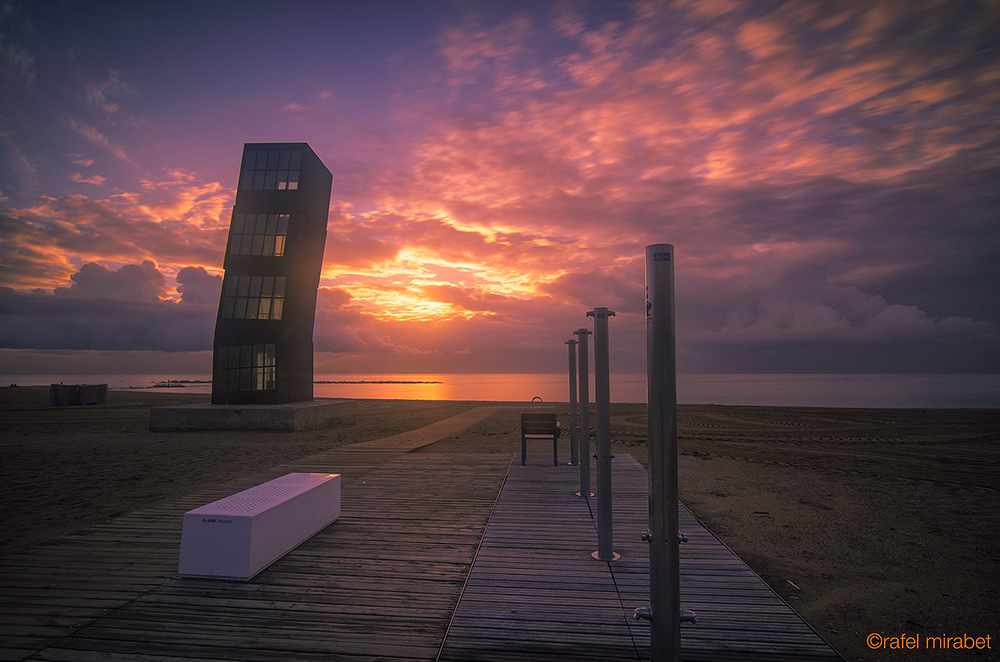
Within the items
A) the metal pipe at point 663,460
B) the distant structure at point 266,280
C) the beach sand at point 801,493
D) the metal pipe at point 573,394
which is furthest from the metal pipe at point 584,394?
the distant structure at point 266,280

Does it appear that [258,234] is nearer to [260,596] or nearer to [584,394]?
[584,394]

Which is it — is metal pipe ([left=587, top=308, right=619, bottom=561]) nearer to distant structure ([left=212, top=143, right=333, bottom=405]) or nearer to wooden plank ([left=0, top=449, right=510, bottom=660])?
wooden plank ([left=0, top=449, right=510, bottom=660])

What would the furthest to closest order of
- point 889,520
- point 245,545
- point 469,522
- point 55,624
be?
point 889,520
point 469,522
point 245,545
point 55,624

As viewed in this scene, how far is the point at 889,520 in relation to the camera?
7.19 m

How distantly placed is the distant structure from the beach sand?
8.88 feet

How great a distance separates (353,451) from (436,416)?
1504 cm

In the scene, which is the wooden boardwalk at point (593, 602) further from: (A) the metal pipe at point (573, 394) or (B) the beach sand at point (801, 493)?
(A) the metal pipe at point (573, 394)

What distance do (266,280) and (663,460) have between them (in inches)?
800

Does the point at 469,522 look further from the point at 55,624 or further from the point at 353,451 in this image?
the point at 353,451

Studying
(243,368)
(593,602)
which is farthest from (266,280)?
(593,602)

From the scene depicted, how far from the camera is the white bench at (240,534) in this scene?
14.4 feet

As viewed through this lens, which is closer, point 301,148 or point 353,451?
point 353,451

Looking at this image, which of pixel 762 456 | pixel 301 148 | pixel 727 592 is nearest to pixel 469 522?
pixel 727 592

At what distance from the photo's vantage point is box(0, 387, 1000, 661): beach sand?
4695 millimetres
